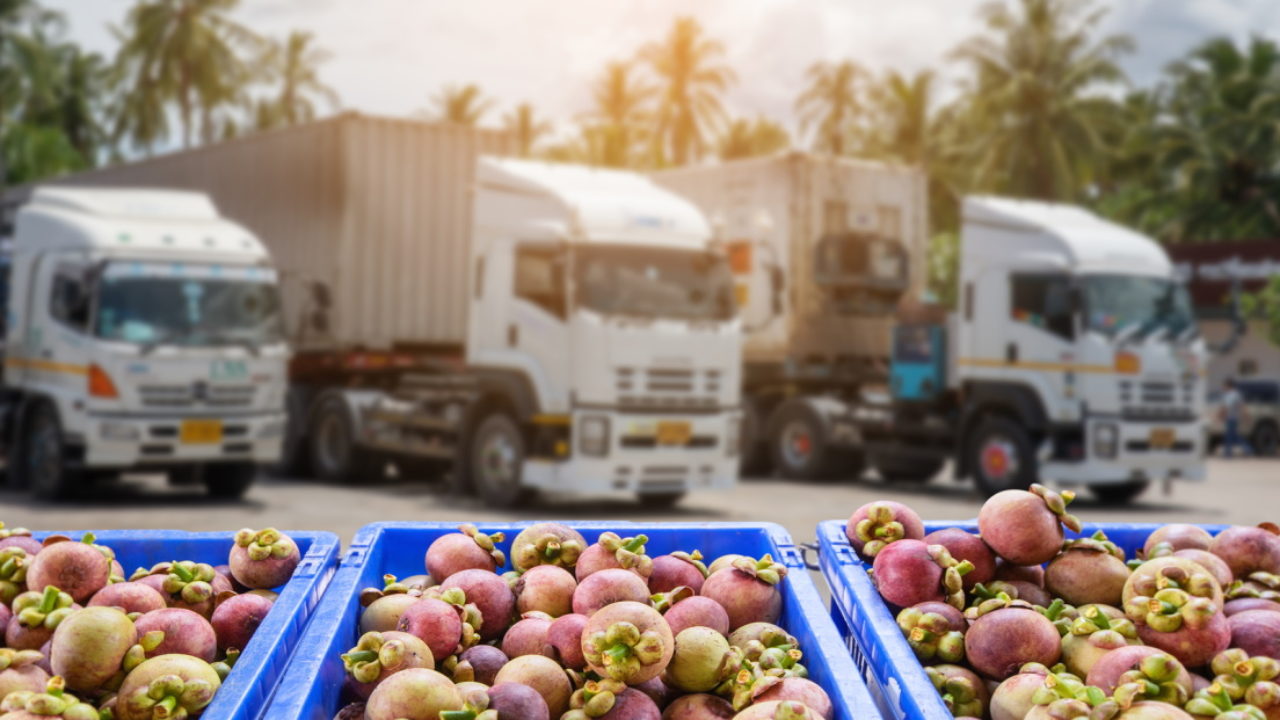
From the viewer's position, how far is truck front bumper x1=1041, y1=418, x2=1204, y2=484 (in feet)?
47.7

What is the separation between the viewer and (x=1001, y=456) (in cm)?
1529

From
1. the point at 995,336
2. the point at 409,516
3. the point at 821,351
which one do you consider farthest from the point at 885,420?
the point at 409,516

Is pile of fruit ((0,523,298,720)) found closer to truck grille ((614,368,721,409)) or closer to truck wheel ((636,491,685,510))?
truck grille ((614,368,721,409))

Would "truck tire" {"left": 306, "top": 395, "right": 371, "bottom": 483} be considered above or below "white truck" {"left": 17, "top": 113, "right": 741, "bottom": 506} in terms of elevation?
below

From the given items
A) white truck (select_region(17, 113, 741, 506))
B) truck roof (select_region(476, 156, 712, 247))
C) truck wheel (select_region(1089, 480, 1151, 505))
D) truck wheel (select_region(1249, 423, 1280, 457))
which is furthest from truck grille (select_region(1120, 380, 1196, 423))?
truck wheel (select_region(1249, 423, 1280, 457))

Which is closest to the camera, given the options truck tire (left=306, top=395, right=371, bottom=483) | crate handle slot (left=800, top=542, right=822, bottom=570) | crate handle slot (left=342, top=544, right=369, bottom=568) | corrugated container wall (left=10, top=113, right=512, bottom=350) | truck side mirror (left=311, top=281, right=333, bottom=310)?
crate handle slot (left=342, top=544, right=369, bottom=568)

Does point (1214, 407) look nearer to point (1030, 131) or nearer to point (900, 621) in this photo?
point (1030, 131)

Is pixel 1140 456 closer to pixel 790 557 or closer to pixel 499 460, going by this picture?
pixel 499 460

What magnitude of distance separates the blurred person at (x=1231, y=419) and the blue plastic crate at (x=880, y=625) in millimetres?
25142

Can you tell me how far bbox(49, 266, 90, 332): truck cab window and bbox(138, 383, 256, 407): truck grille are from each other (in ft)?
3.01

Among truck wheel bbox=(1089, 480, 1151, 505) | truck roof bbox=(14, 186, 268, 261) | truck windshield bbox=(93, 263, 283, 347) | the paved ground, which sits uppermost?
truck roof bbox=(14, 186, 268, 261)

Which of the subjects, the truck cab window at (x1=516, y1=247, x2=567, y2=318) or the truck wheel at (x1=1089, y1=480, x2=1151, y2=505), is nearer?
the truck cab window at (x1=516, y1=247, x2=567, y2=318)

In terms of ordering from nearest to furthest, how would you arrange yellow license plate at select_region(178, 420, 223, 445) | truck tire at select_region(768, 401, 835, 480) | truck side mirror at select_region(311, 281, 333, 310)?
1. yellow license plate at select_region(178, 420, 223, 445)
2. truck side mirror at select_region(311, 281, 333, 310)
3. truck tire at select_region(768, 401, 835, 480)

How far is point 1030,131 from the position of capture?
4172cm
